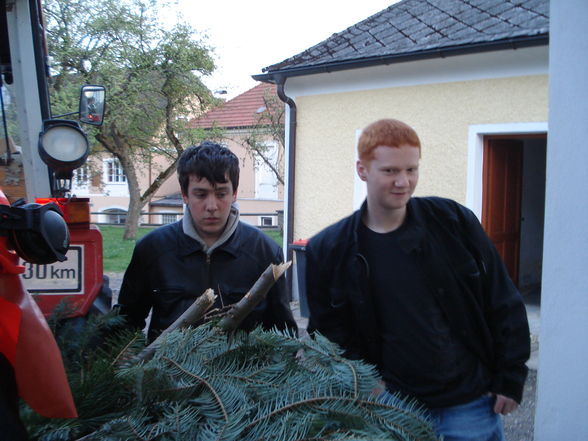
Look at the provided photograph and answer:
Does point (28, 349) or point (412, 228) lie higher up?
point (412, 228)

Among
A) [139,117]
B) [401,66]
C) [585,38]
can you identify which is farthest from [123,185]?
[585,38]

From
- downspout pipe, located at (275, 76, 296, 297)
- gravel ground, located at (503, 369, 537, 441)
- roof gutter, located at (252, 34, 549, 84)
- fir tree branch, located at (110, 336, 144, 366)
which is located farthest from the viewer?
downspout pipe, located at (275, 76, 296, 297)

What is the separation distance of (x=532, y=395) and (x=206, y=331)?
14.2 ft

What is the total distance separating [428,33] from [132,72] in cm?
1255

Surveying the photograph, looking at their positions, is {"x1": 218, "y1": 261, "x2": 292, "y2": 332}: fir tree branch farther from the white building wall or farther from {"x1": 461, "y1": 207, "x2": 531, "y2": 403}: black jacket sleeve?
the white building wall

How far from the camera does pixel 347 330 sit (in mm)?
2053

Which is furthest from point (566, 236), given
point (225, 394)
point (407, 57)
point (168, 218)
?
point (168, 218)

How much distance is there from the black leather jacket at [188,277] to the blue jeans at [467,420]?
674 mm

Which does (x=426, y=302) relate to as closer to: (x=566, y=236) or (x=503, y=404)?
(x=503, y=404)

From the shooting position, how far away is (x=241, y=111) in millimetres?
24672

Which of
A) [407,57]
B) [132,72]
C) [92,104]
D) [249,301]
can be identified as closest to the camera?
[249,301]

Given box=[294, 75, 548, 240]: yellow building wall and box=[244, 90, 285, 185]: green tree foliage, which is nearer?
box=[294, 75, 548, 240]: yellow building wall

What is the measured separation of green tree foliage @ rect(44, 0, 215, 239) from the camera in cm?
1766

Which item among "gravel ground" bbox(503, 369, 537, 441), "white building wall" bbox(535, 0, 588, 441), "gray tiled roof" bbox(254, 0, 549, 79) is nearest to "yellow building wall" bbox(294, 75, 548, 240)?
"gray tiled roof" bbox(254, 0, 549, 79)
